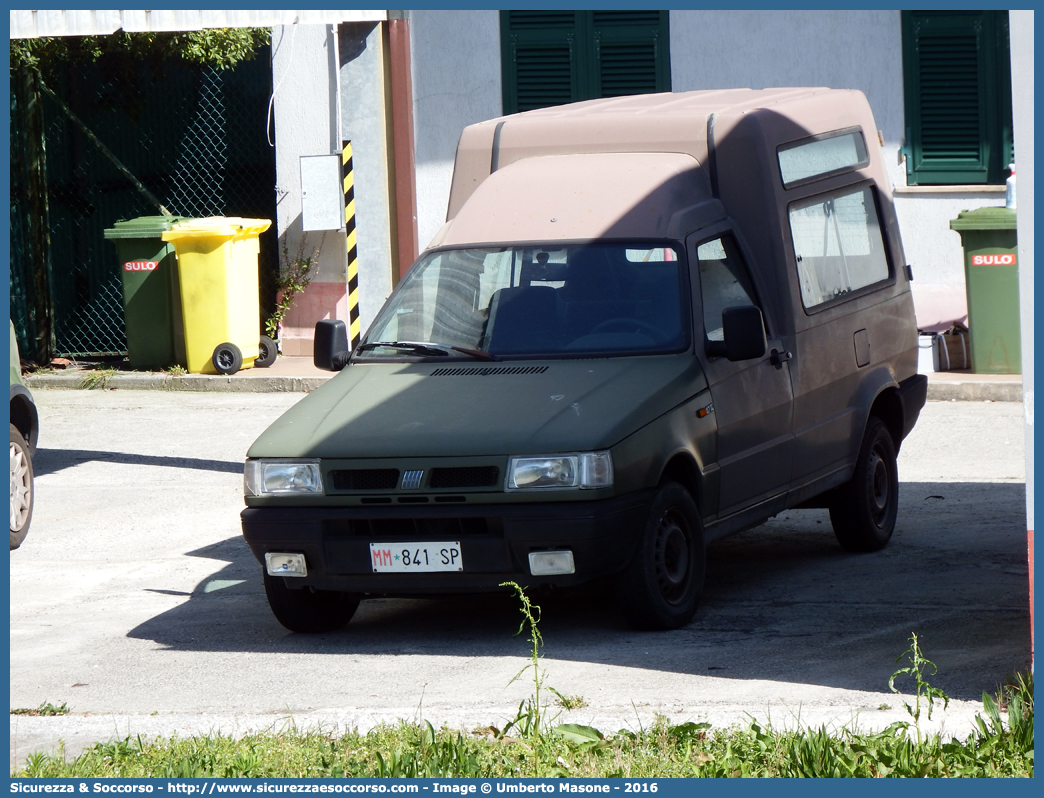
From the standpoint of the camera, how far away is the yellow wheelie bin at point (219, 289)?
1494 centimetres

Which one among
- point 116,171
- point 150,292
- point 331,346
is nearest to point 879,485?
point 331,346

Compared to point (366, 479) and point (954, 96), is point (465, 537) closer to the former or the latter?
point (366, 479)

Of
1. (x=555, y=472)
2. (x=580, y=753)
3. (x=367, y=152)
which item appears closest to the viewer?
(x=580, y=753)

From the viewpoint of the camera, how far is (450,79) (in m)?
15.9

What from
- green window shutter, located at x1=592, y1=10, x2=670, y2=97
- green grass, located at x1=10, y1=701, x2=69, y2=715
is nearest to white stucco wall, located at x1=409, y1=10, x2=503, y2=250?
green window shutter, located at x1=592, y1=10, x2=670, y2=97

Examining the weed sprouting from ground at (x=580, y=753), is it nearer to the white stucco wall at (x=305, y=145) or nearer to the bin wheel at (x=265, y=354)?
the bin wheel at (x=265, y=354)

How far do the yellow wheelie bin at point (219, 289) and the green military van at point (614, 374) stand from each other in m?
7.18

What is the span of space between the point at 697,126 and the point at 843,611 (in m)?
2.38

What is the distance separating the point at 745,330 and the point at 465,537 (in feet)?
5.14

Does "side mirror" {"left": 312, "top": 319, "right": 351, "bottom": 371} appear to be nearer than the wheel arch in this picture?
No

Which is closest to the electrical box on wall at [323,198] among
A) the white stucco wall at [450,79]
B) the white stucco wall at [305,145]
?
the white stucco wall at [305,145]

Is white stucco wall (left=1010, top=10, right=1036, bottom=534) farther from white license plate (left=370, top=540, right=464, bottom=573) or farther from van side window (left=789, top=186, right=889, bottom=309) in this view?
van side window (left=789, top=186, right=889, bottom=309)

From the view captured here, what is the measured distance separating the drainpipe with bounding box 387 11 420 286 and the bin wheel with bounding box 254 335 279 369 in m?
1.38

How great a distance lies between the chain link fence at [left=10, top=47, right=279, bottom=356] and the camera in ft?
54.4
